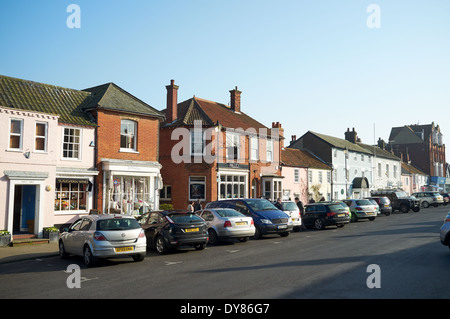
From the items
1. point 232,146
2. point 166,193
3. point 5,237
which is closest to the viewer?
point 5,237

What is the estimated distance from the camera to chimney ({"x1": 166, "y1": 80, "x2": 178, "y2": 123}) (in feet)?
98.9

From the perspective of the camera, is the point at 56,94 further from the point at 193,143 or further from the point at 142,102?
the point at 193,143

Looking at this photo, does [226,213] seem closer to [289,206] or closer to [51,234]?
[289,206]

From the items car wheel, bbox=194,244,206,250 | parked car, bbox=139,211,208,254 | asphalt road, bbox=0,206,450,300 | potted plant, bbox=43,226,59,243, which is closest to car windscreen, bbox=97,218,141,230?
asphalt road, bbox=0,206,450,300

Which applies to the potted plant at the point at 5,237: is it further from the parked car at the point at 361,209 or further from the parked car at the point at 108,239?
the parked car at the point at 361,209

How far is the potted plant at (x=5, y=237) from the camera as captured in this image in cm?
1614

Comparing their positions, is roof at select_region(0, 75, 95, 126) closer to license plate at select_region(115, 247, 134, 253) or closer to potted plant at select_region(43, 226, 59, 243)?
potted plant at select_region(43, 226, 59, 243)

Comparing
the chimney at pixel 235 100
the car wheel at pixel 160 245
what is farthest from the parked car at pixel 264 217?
the chimney at pixel 235 100

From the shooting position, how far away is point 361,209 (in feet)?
87.4

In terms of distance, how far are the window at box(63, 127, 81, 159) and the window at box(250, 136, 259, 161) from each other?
15.8m

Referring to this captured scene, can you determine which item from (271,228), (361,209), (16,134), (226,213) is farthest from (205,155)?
(16,134)

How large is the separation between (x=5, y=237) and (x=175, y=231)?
25.5ft

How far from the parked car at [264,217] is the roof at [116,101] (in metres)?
8.59

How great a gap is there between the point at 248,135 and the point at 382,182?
120ft
